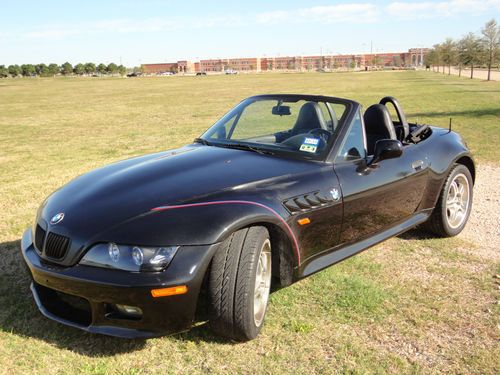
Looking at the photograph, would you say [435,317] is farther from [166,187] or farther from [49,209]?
[49,209]

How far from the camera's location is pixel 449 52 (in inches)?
3344

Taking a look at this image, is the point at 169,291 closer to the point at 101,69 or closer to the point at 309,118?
the point at 309,118

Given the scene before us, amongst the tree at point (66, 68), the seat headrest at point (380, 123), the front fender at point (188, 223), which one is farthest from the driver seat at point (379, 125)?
the tree at point (66, 68)

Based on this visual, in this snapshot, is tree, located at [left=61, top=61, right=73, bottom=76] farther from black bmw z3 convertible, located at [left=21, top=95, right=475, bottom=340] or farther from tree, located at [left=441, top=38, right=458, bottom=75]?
black bmw z3 convertible, located at [left=21, top=95, right=475, bottom=340]

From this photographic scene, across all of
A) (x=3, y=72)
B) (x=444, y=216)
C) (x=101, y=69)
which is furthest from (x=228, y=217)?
(x=101, y=69)

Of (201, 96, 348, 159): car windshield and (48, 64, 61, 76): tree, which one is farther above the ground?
→ (48, 64, 61, 76): tree

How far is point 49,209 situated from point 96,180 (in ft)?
1.32

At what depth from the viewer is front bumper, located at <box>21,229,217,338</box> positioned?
2537 millimetres

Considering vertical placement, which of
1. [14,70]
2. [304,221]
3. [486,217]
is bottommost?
[486,217]

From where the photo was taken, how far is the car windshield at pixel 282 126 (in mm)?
3789

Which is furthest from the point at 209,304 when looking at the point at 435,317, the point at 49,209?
the point at 435,317

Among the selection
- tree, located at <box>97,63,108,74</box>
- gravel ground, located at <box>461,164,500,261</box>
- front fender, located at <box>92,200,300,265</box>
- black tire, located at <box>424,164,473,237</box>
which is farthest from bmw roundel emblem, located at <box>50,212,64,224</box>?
tree, located at <box>97,63,108,74</box>

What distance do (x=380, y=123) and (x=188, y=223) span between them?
254cm

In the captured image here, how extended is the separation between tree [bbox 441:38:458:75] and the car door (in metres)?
82.9
